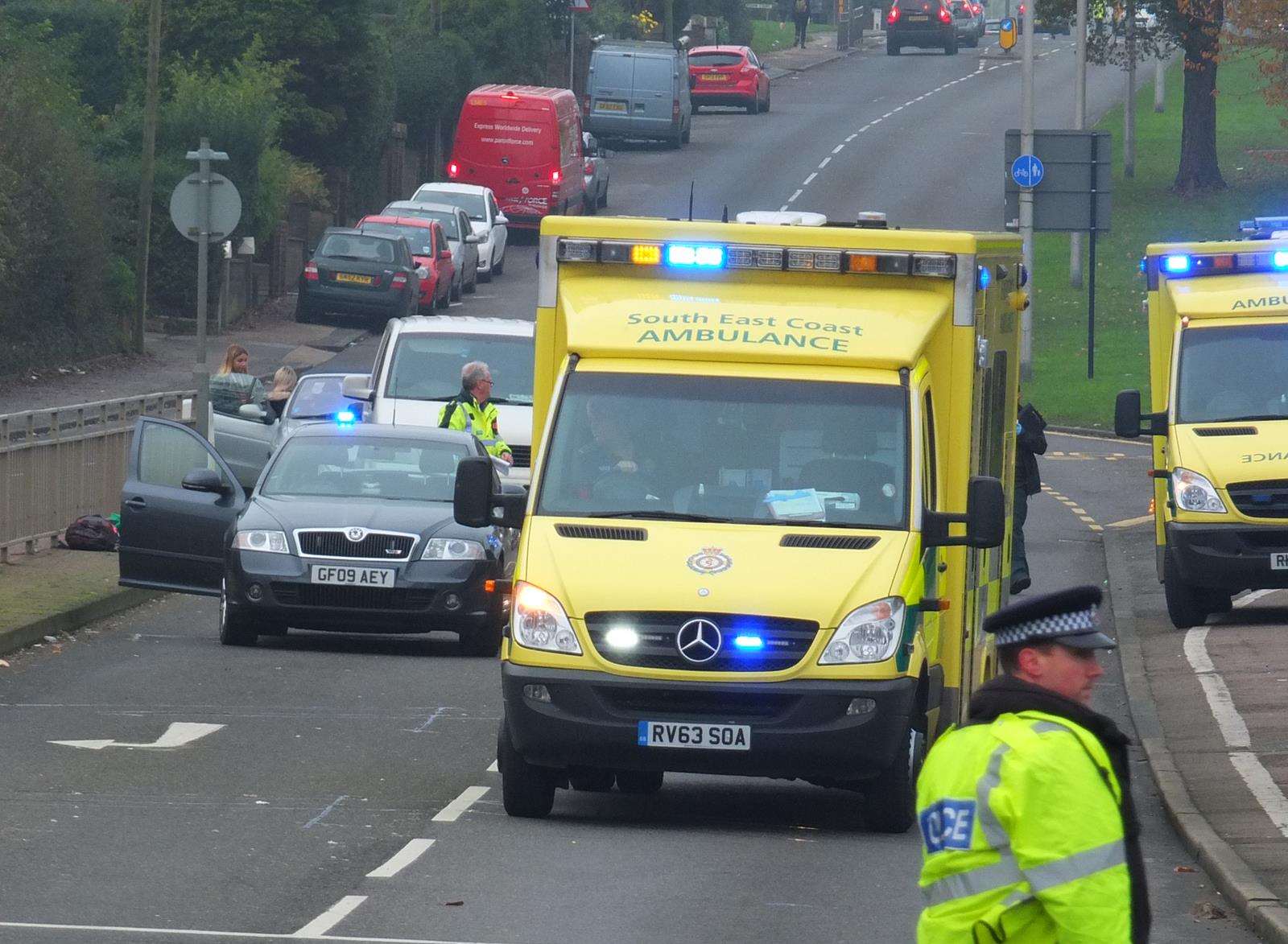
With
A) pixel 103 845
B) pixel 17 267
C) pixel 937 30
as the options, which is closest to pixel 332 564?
pixel 103 845

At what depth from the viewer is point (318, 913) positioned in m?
9.08

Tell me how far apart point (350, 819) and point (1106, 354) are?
107 feet

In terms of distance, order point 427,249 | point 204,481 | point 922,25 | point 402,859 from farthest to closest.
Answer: point 922,25
point 427,249
point 204,481
point 402,859

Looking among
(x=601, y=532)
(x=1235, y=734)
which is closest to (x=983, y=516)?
(x=601, y=532)

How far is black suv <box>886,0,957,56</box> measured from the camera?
309 ft

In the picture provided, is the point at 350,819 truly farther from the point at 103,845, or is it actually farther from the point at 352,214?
the point at 352,214

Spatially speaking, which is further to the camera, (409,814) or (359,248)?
(359,248)

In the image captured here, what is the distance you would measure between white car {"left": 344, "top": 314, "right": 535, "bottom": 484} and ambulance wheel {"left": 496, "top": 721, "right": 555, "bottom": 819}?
1111cm

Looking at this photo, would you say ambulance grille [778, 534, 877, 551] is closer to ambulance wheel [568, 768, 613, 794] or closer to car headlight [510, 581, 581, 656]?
car headlight [510, 581, 581, 656]

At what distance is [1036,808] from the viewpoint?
4711mm

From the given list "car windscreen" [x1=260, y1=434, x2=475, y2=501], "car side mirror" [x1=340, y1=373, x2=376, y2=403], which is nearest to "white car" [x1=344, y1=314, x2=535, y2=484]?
"car side mirror" [x1=340, y1=373, x2=376, y2=403]

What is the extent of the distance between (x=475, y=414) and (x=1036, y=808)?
14.4 metres

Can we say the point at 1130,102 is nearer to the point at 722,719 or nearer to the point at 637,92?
the point at 637,92

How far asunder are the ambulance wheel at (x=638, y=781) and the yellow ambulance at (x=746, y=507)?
26 millimetres
